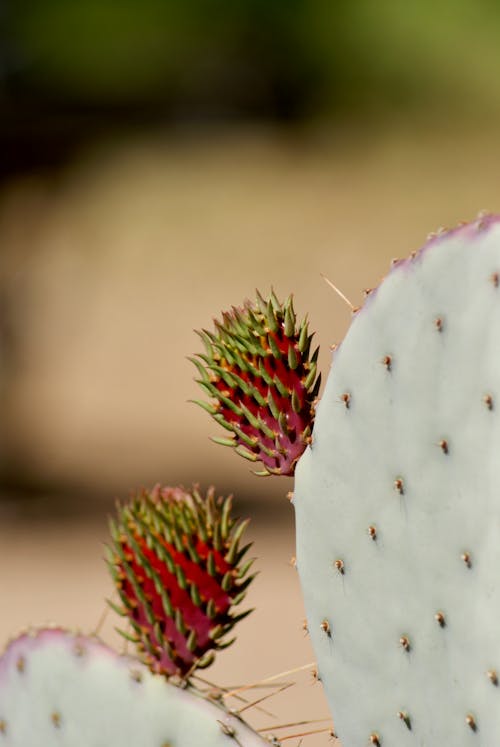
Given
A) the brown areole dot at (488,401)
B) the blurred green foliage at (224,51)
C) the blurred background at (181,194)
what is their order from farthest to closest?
1. the blurred green foliage at (224,51)
2. the blurred background at (181,194)
3. the brown areole dot at (488,401)

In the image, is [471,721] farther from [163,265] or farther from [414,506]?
[163,265]

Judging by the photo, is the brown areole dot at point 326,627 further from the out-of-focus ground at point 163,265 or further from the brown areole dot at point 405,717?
the out-of-focus ground at point 163,265

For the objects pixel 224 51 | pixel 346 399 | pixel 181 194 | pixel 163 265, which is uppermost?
pixel 224 51

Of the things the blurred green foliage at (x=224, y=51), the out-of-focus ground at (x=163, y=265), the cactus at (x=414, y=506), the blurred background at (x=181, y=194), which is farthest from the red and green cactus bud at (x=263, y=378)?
the blurred green foliage at (x=224, y=51)

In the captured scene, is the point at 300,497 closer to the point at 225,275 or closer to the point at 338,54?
the point at 225,275

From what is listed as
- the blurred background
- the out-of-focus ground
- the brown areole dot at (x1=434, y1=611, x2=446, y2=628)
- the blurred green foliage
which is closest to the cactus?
the brown areole dot at (x1=434, y1=611, x2=446, y2=628)

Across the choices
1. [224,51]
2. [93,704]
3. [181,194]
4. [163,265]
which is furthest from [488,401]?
[224,51]

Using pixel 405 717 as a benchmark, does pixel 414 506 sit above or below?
above
